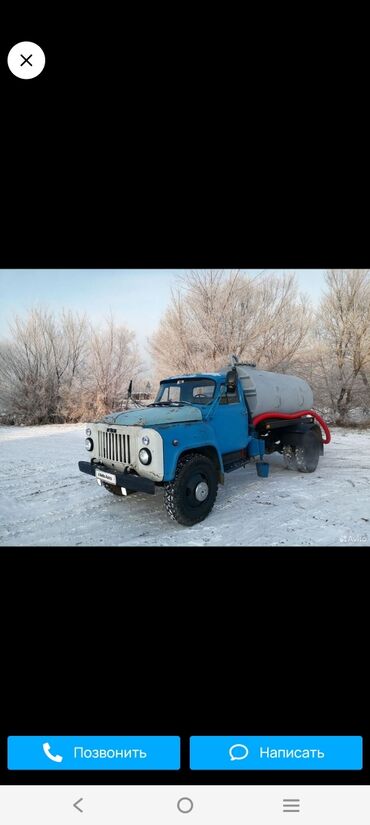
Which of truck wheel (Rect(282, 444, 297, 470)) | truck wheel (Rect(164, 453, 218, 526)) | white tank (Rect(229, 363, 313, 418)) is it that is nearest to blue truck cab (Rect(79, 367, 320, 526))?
truck wheel (Rect(164, 453, 218, 526))

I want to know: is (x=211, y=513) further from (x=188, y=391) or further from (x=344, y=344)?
(x=344, y=344)

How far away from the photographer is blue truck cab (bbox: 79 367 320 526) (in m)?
3.62

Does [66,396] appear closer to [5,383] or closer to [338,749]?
[5,383]

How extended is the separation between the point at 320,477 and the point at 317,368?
780 centimetres

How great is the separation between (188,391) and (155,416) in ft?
3.48

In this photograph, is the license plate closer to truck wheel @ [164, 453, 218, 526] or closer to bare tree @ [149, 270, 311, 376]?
truck wheel @ [164, 453, 218, 526]

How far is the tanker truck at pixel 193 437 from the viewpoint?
3.65 meters

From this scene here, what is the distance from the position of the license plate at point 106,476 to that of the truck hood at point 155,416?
2.12 feet

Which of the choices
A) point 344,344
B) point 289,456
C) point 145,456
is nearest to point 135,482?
point 145,456

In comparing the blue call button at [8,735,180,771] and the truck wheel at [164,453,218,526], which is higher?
the truck wheel at [164,453,218,526]

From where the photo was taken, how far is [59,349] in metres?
16.8

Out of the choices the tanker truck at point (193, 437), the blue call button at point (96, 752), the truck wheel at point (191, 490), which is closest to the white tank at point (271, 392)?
the tanker truck at point (193, 437)

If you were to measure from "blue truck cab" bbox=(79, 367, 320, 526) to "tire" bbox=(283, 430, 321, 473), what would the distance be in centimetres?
132
